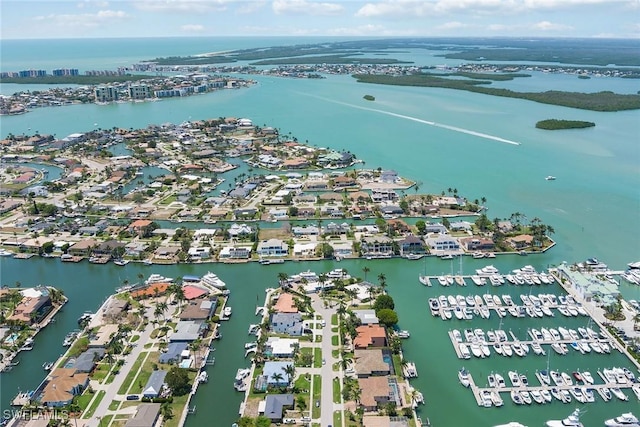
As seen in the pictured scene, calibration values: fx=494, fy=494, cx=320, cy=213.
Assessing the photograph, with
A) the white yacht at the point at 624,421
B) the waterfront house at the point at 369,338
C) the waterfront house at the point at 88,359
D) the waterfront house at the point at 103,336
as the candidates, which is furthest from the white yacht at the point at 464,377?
the waterfront house at the point at 103,336

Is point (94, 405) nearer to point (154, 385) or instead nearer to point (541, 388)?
point (154, 385)

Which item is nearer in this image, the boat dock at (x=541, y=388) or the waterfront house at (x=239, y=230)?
the boat dock at (x=541, y=388)

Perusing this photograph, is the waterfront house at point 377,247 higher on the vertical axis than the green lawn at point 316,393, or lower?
higher

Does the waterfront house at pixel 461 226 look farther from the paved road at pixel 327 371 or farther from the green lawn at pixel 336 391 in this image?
the green lawn at pixel 336 391

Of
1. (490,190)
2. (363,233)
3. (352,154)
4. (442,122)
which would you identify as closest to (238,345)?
(363,233)

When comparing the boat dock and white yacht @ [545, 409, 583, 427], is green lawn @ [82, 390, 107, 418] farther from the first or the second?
white yacht @ [545, 409, 583, 427]

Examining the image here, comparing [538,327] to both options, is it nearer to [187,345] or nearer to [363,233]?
[363,233]
